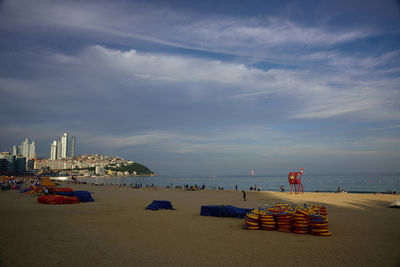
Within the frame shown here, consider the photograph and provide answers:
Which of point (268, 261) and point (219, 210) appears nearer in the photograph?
point (268, 261)

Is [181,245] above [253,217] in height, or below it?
below

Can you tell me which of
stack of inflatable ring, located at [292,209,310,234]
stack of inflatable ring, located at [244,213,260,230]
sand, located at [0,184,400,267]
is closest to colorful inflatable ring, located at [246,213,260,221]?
stack of inflatable ring, located at [244,213,260,230]

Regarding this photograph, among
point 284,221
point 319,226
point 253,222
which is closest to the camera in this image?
point 319,226

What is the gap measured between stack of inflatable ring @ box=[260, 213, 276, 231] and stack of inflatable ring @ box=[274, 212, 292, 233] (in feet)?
0.68

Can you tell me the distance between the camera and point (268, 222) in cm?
1098

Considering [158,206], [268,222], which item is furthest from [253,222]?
[158,206]

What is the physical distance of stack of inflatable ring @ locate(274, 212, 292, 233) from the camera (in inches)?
420

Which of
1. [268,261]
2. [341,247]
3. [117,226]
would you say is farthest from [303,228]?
[117,226]

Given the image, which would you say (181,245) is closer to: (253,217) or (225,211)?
(253,217)

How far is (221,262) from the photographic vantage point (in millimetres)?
6680

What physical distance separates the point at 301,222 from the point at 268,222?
131cm

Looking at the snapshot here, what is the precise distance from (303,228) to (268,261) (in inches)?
165

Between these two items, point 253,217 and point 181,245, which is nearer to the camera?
point 181,245

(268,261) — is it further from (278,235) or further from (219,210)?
(219,210)
